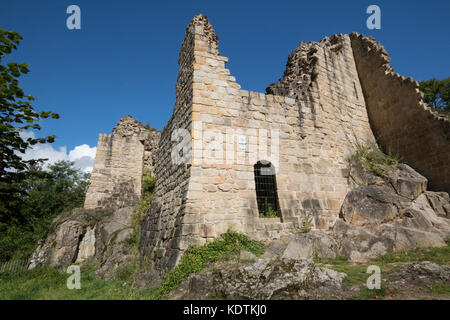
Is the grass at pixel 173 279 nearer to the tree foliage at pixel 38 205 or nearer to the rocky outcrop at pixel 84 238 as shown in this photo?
the tree foliage at pixel 38 205

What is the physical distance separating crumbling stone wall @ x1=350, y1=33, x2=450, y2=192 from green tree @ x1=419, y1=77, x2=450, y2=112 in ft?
48.9

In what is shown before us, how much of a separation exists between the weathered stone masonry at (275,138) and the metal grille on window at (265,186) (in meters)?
0.20

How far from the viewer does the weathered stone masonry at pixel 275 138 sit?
19.3 feet

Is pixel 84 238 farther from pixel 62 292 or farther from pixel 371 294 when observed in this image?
pixel 371 294

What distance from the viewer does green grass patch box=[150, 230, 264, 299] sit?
465cm

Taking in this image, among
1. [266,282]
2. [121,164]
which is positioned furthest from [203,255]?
[121,164]

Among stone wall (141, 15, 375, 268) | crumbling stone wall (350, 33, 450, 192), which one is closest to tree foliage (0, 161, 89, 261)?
stone wall (141, 15, 375, 268)

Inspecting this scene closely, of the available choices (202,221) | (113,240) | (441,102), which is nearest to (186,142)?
(202,221)

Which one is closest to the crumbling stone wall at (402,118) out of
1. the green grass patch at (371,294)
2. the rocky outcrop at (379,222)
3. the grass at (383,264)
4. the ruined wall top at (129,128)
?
the rocky outcrop at (379,222)

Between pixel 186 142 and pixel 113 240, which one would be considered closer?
pixel 186 142

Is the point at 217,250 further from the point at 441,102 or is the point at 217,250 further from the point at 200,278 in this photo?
the point at 441,102

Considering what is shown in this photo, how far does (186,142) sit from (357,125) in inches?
296

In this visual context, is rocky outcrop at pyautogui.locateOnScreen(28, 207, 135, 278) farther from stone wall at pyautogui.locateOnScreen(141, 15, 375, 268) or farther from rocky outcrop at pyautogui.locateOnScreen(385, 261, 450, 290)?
rocky outcrop at pyautogui.locateOnScreen(385, 261, 450, 290)
